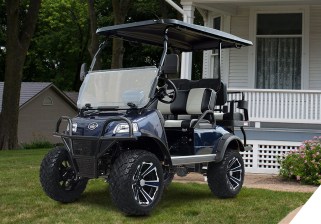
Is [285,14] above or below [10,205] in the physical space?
above

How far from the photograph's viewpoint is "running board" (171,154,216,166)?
22.0 feet

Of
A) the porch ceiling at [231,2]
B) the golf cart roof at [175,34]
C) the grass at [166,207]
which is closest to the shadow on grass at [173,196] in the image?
the grass at [166,207]

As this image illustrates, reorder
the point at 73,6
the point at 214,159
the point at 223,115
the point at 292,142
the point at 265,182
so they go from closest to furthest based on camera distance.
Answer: the point at 214,159 < the point at 223,115 < the point at 265,182 < the point at 292,142 < the point at 73,6

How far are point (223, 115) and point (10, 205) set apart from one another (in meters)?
3.49

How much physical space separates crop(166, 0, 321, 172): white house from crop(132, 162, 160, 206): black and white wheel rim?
5.45 meters

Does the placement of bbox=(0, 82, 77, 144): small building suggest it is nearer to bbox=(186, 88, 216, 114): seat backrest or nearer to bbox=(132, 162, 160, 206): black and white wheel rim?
bbox=(186, 88, 216, 114): seat backrest

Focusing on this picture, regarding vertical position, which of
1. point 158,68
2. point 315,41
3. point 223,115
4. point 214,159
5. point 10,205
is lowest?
point 10,205

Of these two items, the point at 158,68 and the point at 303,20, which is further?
the point at 303,20

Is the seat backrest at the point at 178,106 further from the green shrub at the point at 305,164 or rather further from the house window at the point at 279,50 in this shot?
the house window at the point at 279,50

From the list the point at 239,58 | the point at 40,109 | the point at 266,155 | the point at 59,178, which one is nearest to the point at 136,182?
the point at 59,178

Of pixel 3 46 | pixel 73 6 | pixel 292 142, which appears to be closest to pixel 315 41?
pixel 292 142

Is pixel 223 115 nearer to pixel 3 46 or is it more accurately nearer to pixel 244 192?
pixel 244 192

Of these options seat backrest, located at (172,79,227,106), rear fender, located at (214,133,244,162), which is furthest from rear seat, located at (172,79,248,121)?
rear fender, located at (214,133,244,162)

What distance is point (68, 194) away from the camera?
6.95m
